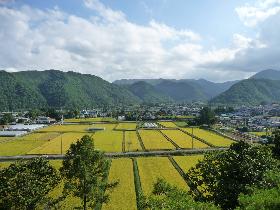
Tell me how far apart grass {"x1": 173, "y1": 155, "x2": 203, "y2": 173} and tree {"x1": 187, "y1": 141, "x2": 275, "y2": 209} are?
2581 cm

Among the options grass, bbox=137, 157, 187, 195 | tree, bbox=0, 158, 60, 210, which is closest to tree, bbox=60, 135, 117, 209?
tree, bbox=0, 158, 60, 210

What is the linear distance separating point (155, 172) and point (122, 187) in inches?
342

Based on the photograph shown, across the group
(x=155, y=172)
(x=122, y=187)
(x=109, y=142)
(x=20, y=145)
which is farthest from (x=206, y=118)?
(x=122, y=187)

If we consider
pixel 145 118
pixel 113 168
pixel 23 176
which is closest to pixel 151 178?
pixel 113 168

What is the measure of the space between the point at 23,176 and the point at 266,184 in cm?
1702

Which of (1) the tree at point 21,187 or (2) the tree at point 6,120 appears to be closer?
(1) the tree at point 21,187

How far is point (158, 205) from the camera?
59.5 ft

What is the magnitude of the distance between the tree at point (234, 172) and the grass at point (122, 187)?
36.8ft

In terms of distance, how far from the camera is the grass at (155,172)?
1770 inches

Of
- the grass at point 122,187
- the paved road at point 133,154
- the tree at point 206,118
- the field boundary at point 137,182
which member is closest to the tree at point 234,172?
the field boundary at point 137,182

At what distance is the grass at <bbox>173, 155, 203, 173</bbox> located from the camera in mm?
56037

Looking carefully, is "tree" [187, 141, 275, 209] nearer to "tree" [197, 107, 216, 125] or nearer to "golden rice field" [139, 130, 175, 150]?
"golden rice field" [139, 130, 175, 150]

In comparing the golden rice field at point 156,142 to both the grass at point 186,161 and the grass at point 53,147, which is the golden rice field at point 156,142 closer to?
the grass at point 186,161

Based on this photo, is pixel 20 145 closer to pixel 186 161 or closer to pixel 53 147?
pixel 53 147
